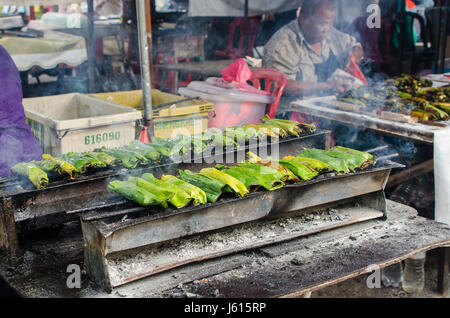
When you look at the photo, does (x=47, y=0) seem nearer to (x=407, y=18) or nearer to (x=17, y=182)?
(x=17, y=182)

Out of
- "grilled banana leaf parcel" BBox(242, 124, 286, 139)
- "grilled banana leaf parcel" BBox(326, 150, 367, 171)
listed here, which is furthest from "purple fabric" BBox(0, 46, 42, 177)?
"grilled banana leaf parcel" BBox(326, 150, 367, 171)

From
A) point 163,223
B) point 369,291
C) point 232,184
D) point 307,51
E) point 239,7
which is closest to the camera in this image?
point 163,223

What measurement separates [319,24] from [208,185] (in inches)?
146

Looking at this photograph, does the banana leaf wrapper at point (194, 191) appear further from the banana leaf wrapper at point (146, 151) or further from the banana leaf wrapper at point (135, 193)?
the banana leaf wrapper at point (146, 151)

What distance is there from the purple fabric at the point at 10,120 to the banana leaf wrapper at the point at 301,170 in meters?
2.17

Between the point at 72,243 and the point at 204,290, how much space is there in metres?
1.01

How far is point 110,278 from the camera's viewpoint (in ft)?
7.25

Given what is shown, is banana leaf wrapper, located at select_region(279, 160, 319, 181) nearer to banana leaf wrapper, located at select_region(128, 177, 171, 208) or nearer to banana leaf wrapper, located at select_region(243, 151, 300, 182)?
banana leaf wrapper, located at select_region(243, 151, 300, 182)

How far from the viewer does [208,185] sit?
2.59 metres

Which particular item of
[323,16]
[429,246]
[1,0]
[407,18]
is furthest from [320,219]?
[407,18]

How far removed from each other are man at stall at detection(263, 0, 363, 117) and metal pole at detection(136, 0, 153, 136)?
195 centimetres

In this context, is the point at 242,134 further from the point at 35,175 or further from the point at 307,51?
the point at 307,51

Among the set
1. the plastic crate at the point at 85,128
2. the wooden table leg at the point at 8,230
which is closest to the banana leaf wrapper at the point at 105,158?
the wooden table leg at the point at 8,230

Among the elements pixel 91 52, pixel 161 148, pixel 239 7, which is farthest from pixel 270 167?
pixel 239 7
